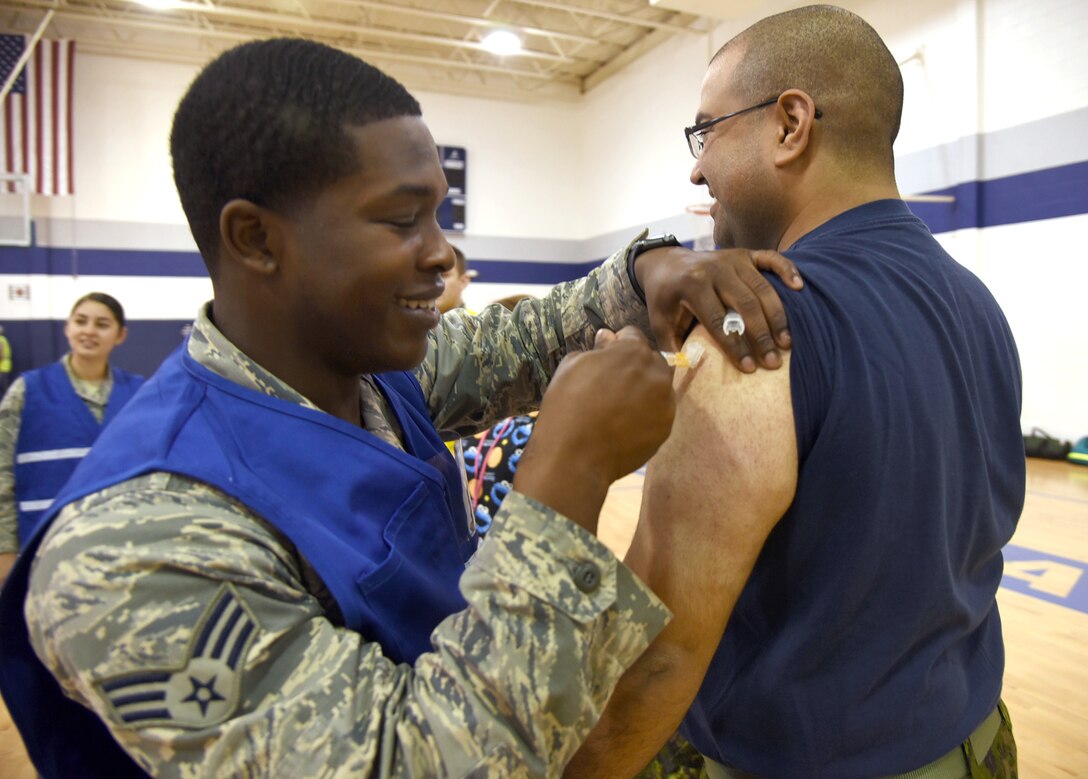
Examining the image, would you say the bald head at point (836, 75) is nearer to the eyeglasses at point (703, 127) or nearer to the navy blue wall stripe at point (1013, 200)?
the eyeglasses at point (703, 127)

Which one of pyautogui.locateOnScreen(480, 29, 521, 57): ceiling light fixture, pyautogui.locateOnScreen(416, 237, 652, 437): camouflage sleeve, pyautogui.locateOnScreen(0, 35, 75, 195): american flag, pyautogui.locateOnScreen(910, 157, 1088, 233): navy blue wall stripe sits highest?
pyautogui.locateOnScreen(480, 29, 521, 57): ceiling light fixture

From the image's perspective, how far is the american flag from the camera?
8.49 m

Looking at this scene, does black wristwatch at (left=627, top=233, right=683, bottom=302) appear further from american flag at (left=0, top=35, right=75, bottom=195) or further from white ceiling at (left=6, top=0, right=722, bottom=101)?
american flag at (left=0, top=35, right=75, bottom=195)

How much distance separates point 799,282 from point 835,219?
0.77ft

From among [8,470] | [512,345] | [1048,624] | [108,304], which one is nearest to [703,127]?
[512,345]

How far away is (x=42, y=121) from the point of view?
8570mm

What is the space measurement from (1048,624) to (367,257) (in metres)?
3.58

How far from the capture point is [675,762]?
1318 millimetres

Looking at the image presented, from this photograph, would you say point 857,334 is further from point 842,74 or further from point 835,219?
point 842,74

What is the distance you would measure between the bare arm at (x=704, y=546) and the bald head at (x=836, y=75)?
50cm

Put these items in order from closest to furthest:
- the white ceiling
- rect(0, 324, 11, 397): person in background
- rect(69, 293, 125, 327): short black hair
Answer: rect(69, 293, 125, 327): short black hair → rect(0, 324, 11, 397): person in background → the white ceiling

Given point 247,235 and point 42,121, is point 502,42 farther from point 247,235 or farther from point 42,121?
point 247,235

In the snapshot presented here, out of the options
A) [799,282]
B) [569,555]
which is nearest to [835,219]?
[799,282]

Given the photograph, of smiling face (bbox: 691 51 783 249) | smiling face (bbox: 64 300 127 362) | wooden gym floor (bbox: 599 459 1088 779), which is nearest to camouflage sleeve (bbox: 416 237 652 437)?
smiling face (bbox: 691 51 783 249)
